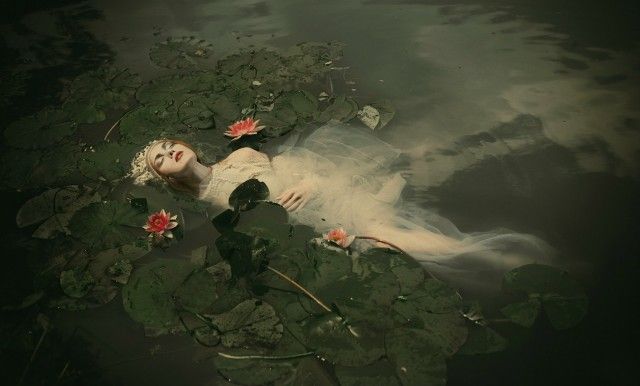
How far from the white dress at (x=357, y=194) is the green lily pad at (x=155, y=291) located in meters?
0.29

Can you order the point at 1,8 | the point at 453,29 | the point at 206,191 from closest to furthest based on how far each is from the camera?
the point at 206,191 < the point at 453,29 < the point at 1,8

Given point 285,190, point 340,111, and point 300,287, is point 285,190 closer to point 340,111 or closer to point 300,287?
point 300,287

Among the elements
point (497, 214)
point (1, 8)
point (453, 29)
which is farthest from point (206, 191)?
point (1, 8)

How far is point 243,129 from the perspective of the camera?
1595mm

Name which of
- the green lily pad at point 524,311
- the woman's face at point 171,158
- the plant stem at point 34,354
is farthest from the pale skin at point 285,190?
the plant stem at point 34,354

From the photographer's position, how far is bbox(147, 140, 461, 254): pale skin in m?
1.23

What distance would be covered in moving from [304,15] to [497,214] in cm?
155

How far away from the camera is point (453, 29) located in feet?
6.73

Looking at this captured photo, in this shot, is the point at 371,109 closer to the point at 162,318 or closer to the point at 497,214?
the point at 497,214

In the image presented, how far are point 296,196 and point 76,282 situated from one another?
735 mm

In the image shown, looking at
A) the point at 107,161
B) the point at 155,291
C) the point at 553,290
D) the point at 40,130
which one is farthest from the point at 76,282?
the point at 553,290

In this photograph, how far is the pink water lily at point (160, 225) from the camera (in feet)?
4.40

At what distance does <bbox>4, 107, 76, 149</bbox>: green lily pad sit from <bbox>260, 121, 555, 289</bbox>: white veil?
0.97m

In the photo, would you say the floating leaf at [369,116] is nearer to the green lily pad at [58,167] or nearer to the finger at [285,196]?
the finger at [285,196]
